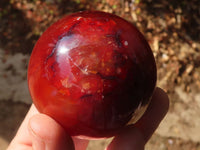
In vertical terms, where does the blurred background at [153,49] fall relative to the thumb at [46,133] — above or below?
below

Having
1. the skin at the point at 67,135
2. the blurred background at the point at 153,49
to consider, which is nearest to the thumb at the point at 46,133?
the skin at the point at 67,135

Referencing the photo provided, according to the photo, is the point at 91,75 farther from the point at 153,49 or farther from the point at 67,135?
the point at 153,49

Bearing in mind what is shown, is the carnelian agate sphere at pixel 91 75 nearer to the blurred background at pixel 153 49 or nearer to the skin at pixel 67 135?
the skin at pixel 67 135

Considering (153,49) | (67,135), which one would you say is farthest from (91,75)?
(153,49)

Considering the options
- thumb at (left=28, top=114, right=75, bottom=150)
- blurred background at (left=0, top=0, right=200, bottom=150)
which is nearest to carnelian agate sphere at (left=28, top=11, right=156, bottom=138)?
thumb at (left=28, top=114, right=75, bottom=150)

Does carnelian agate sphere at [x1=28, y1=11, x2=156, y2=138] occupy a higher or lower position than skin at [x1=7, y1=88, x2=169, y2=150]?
higher

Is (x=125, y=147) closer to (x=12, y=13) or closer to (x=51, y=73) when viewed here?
(x=51, y=73)

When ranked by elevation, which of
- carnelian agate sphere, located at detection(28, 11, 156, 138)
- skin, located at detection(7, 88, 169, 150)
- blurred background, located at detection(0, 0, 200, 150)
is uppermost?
carnelian agate sphere, located at detection(28, 11, 156, 138)

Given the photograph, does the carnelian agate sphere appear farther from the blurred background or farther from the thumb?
the blurred background
